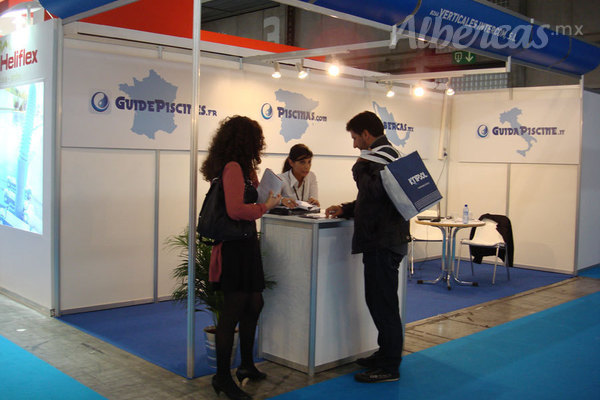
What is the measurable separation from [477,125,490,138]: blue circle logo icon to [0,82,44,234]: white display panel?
6018 millimetres

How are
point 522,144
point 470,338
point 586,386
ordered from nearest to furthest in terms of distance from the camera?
1. point 586,386
2. point 470,338
3. point 522,144

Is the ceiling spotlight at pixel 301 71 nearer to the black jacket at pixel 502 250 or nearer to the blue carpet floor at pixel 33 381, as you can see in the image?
the black jacket at pixel 502 250

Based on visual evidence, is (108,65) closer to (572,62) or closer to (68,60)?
(68,60)

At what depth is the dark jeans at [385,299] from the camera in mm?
3945

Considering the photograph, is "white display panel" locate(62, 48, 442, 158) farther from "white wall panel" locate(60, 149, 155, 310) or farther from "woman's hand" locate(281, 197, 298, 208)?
"woman's hand" locate(281, 197, 298, 208)

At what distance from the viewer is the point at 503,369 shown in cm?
424

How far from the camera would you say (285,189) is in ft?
17.5

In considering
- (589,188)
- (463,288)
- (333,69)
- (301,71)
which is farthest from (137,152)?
(589,188)

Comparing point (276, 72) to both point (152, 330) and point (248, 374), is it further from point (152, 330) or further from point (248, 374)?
point (248, 374)

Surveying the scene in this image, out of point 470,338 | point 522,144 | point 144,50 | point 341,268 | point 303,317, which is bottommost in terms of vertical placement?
point 470,338

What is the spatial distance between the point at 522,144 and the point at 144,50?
5318mm

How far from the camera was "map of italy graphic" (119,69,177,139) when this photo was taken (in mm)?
5672

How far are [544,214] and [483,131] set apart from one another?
146cm

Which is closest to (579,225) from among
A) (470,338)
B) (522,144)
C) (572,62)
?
(522,144)
